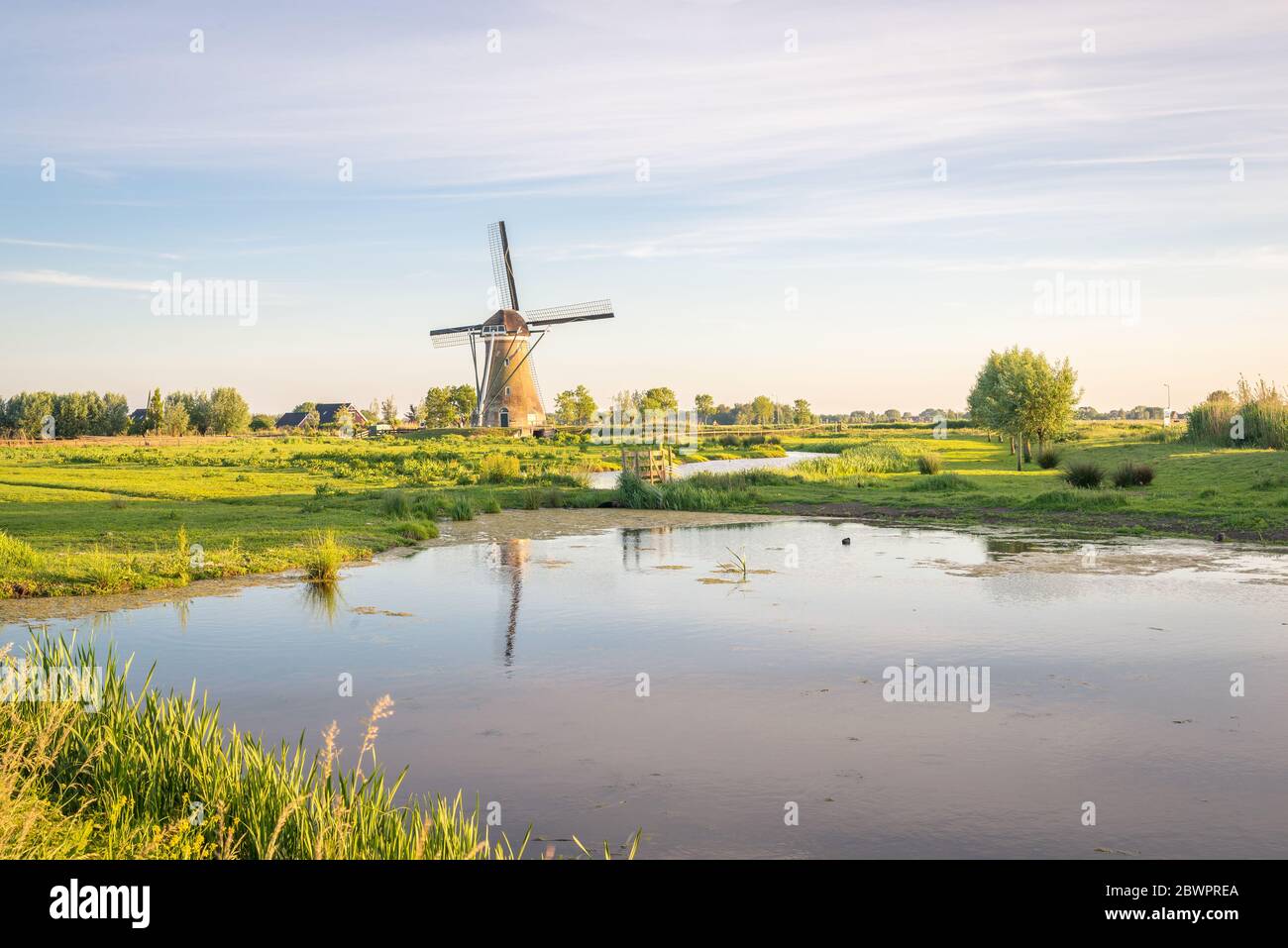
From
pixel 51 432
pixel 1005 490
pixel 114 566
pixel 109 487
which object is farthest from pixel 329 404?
pixel 114 566

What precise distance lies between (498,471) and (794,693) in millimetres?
33614

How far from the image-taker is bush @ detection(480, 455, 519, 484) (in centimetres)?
4316

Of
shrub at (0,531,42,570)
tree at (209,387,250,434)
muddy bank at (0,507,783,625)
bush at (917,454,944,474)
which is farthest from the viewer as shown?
tree at (209,387,250,434)

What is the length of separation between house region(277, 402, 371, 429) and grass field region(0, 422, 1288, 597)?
3055 inches

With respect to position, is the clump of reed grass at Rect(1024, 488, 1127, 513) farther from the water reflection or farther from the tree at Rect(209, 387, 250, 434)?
the tree at Rect(209, 387, 250, 434)

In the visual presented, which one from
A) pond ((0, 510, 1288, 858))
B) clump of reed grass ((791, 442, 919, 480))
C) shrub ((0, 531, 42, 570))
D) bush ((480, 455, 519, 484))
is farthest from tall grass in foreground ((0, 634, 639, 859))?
clump of reed grass ((791, 442, 919, 480))

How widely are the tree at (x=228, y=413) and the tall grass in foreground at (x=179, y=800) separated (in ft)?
393

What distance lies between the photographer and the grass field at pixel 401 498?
64.9ft

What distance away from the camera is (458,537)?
2653 cm

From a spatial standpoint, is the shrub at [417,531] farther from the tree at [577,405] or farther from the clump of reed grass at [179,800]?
the tree at [577,405]

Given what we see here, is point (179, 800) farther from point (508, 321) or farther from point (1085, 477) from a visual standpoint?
point (508, 321)

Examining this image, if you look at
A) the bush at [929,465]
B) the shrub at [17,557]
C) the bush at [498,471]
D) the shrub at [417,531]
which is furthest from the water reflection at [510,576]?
the bush at [929,465]

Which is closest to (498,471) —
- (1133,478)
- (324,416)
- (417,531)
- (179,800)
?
(417,531)

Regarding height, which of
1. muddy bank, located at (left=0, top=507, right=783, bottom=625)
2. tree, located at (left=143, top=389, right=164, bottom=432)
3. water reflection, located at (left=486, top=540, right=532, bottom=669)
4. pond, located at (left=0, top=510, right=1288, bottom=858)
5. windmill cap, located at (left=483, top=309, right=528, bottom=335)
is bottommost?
pond, located at (left=0, top=510, right=1288, bottom=858)
